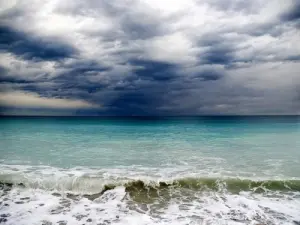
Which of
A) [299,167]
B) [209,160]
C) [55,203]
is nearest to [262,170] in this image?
[299,167]

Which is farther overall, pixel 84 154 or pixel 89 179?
pixel 84 154

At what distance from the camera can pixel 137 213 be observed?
257 inches

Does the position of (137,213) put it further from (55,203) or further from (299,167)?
(299,167)

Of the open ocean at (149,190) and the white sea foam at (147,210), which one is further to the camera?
the open ocean at (149,190)

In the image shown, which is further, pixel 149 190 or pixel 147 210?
pixel 149 190

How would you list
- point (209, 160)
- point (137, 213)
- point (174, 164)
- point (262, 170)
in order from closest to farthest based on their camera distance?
point (137, 213) < point (262, 170) < point (174, 164) < point (209, 160)

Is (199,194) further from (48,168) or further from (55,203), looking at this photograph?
(48,168)

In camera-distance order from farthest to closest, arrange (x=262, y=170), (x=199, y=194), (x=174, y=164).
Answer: (x=174, y=164), (x=262, y=170), (x=199, y=194)

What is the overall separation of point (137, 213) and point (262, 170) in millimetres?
8366

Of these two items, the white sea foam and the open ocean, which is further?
the open ocean

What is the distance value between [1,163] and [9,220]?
9.22m

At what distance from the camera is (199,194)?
8438 mm

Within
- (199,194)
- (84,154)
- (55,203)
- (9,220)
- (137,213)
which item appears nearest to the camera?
(9,220)

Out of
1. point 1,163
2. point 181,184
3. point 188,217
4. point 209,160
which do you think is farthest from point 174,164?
point 1,163
